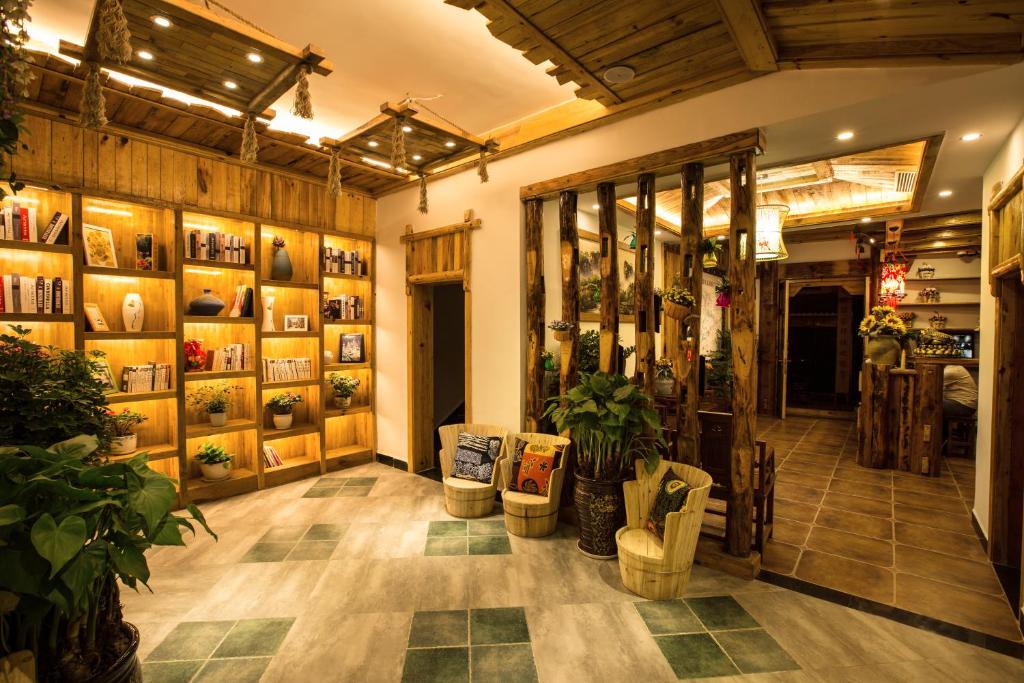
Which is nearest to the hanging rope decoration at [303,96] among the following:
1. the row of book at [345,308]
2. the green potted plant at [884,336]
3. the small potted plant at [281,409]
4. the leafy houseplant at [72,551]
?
the leafy houseplant at [72,551]

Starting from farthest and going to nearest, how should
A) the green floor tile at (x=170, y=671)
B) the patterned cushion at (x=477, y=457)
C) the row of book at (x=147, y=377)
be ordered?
1. the patterned cushion at (x=477, y=457)
2. the row of book at (x=147, y=377)
3. the green floor tile at (x=170, y=671)

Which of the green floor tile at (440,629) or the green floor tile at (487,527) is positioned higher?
the green floor tile at (487,527)

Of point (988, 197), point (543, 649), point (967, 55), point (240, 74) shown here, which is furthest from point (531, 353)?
point (988, 197)

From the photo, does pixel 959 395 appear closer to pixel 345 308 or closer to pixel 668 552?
pixel 668 552

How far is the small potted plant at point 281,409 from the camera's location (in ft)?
16.0

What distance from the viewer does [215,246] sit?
14.6 feet

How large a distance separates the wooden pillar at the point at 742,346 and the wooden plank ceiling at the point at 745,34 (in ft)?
2.03

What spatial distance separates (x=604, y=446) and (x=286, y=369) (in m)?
3.43

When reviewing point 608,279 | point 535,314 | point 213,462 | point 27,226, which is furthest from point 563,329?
point 27,226

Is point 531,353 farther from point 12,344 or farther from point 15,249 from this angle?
point 15,249

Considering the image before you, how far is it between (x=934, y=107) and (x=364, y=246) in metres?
5.12

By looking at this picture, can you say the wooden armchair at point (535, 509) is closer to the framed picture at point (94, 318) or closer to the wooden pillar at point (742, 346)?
the wooden pillar at point (742, 346)

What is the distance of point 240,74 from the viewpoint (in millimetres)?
2719

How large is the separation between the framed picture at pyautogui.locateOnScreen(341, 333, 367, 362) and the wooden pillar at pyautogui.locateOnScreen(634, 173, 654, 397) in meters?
3.39
